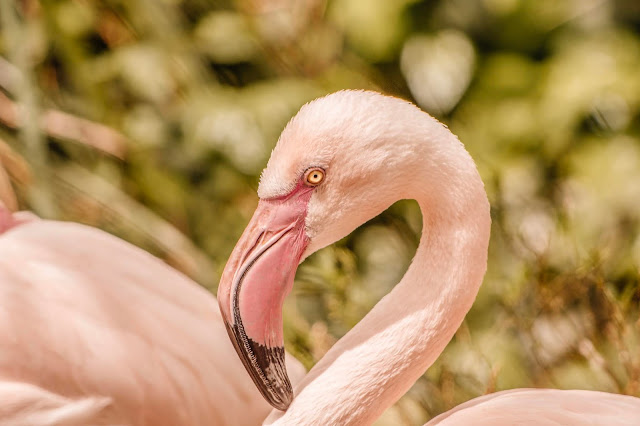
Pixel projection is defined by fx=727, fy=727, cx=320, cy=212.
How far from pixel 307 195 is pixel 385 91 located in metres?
1.23

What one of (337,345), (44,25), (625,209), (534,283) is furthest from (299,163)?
(44,25)

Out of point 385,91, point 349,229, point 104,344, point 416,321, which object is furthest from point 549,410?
point 385,91

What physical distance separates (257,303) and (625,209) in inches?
48.1

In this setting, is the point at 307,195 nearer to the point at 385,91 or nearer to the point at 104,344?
the point at 104,344

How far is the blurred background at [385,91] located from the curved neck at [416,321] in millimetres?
437

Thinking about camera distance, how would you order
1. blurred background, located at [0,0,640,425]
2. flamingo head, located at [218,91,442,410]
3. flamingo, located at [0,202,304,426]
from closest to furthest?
flamingo head, located at [218,91,442,410] → flamingo, located at [0,202,304,426] → blurred background, located at [0,0,640,425]

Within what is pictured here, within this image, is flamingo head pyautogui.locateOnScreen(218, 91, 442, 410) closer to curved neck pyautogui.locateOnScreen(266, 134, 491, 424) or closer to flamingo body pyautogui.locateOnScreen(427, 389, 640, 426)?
curved neck pyautogui.locateOnScreen(266, 134, 491, 424)

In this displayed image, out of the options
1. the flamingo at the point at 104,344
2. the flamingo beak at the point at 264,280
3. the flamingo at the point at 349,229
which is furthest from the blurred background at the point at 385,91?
the flamingo beak at the point at 264,280

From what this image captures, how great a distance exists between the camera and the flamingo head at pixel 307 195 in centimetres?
100

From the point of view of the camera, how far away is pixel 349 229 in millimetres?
1093

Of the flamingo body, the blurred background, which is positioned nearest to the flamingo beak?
the flamingo body

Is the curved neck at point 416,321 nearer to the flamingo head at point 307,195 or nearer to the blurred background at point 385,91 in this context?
the flamingo head at point 307,195

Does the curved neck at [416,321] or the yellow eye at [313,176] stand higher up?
the yellow eye at [313,176]

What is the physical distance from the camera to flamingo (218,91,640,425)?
101cm
